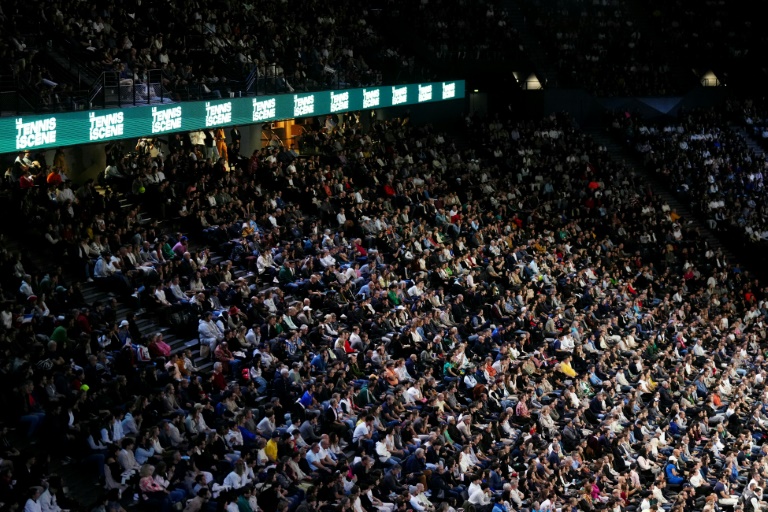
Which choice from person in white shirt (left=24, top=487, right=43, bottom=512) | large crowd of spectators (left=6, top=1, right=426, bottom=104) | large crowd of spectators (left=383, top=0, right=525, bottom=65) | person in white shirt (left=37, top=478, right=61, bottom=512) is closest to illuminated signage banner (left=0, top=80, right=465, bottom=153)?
large crowd of spectators (left=6, top=1, right=426, bottom=104)

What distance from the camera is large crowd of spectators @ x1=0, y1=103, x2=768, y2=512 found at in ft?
52.9

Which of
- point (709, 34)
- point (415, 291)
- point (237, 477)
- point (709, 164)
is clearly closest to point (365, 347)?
point (415, 291)

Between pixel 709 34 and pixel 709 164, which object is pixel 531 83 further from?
pixel 709 34

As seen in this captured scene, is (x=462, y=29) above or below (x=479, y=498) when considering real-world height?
above

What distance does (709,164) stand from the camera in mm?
37906

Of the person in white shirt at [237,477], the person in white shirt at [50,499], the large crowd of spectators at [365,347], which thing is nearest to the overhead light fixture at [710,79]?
the large crowd of spectators at [365,347]

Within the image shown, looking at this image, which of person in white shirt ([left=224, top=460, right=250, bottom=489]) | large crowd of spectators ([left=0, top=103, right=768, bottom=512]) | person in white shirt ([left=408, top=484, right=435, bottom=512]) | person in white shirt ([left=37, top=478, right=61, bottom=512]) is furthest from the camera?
person in white shirt ([left=408, top=484, right=435, bottom=512])

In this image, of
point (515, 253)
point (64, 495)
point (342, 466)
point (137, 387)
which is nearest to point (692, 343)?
point (515, 253)

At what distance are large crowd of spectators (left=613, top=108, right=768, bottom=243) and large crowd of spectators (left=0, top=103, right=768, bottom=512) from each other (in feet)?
10.9

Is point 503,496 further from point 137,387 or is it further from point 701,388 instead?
point 701,388

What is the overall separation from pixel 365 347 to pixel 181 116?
22.1 feet

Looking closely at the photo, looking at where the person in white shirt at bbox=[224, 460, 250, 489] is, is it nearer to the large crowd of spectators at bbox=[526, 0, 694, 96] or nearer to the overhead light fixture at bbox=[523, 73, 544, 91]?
the overhead light fixture at bbox=[523, 73, 544, 91]

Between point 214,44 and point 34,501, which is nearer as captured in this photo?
point 34,501

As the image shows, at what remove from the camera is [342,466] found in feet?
55.2
